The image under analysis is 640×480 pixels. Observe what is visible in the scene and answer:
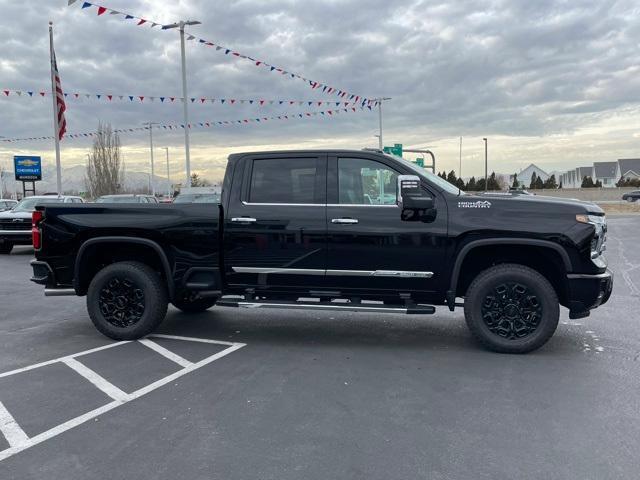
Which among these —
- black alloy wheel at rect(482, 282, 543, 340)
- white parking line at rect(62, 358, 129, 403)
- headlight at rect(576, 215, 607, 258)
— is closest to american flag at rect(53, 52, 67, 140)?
white parking line at rect(62, 358, 129, 403)

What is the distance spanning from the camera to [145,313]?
5855mm

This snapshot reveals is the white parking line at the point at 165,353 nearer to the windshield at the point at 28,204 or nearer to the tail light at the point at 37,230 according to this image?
the tail light at the point at 37,230

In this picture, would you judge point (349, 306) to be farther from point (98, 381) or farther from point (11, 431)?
point (11, 431)

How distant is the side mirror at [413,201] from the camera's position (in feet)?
16.6

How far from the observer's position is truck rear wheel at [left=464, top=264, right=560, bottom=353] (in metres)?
5.18

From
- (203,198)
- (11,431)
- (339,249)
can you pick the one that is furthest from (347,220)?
(203,198)

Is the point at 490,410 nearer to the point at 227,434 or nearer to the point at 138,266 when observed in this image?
the point at 227,434

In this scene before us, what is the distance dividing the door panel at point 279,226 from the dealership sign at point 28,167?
53.7 metres

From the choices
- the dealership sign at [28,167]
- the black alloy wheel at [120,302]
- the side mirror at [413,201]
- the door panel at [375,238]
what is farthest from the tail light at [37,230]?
the dealership sign at [28,167]

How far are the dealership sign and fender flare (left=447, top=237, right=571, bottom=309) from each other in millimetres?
55165

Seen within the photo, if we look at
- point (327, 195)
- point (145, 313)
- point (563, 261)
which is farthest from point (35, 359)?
point (563, 261)

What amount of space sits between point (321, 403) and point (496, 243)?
2.30m

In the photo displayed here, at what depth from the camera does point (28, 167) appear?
54.8 meters

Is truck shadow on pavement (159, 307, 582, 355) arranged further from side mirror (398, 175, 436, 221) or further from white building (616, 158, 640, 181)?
white building (616, 158, 640, 181)
